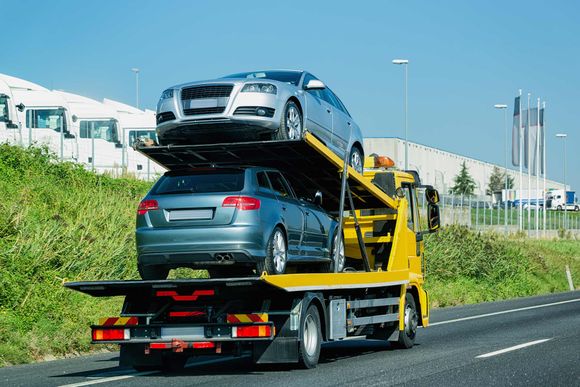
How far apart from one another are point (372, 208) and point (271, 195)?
4.03 m

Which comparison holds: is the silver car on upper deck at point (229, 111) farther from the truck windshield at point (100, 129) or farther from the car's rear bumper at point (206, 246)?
the truck windshield at point (100, 129)

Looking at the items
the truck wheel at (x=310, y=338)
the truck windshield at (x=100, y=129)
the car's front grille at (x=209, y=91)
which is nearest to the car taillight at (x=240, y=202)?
the truck wheel at (x=310, y=338)

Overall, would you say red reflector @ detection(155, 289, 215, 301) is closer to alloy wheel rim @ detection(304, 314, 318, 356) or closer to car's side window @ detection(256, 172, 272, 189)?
alloy wheel rim @ detection(304, 314, 318, 356)

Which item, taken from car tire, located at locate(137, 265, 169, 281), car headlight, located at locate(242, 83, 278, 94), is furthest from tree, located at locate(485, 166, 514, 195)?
car tire, located at locate(137, 265, 169, 281)

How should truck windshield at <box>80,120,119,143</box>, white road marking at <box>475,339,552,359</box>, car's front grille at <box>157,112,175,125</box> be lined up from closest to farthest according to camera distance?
car's front grille at <box>157,112,175,125</box>
white road marking at <box>475,339,552,359</box>
truck windshield at <box>80,120,119,143</box>

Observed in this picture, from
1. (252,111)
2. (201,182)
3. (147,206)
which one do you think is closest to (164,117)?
(252,111)

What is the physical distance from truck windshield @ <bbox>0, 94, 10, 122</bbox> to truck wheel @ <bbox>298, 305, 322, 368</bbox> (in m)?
23.5

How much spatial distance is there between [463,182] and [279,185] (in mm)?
109357

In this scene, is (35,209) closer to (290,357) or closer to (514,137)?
(290,357)

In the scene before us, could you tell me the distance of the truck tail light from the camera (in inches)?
435

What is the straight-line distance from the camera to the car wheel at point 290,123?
41.3ft

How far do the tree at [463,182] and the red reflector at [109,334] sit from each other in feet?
350

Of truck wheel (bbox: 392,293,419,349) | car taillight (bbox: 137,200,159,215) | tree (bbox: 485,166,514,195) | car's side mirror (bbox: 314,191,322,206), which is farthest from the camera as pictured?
tree (bbox: 485,166,514,195)

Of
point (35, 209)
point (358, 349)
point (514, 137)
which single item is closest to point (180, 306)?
point (358, 349)
